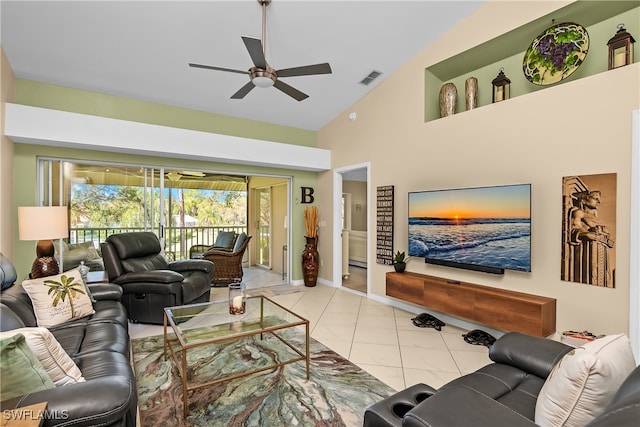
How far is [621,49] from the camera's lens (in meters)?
2.68

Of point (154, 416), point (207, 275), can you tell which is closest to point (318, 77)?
point (207, 275)

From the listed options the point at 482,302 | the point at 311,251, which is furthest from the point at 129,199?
the point at 482,302

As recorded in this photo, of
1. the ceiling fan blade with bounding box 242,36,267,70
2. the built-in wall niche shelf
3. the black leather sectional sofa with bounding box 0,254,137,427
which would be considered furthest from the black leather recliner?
the built-in wall niche shelf

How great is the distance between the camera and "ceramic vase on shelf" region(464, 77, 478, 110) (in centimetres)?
371

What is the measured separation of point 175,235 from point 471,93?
195 inches

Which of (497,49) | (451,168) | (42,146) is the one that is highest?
(497,49)

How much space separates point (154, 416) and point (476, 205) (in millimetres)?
3481

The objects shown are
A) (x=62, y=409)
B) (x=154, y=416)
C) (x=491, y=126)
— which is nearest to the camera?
(x=62, y=409)

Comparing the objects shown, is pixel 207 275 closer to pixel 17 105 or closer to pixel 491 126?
pixel 17 105

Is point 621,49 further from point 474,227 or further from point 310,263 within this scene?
point 310,263

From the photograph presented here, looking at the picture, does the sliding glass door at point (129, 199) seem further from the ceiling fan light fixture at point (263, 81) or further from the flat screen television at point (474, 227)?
the flat screen television at point (474, 227)

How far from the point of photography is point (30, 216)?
9.54 ft

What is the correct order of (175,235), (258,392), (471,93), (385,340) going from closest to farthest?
(258,392)
(385,340)
(471,93)
(175,235)

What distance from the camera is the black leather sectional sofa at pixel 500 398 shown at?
0.93 m
